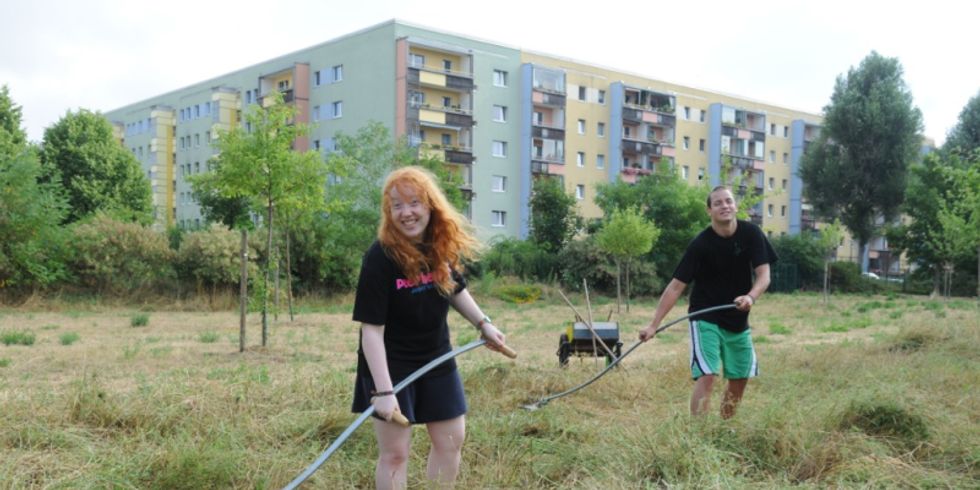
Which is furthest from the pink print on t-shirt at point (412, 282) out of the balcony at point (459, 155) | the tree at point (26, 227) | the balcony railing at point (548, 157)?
the balcony railing at point (548, 157)

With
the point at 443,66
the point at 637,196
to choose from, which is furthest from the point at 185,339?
the point at 443,66

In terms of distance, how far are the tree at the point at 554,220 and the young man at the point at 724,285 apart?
27.6 meters

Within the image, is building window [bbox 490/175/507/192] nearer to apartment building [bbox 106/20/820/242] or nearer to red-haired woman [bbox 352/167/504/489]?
apartment building [bbox 106/20/820/242]

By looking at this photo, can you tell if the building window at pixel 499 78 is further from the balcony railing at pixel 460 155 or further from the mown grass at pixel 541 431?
the mown grass at pixel 541 431

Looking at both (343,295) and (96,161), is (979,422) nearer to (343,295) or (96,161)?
(343,295)

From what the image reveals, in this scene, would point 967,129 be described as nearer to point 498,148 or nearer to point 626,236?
point 498,148

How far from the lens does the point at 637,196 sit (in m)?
31.6

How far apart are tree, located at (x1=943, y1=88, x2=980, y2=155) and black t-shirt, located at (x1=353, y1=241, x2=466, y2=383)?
48.3 metres

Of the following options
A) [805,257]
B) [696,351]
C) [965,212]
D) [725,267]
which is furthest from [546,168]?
[696,351]

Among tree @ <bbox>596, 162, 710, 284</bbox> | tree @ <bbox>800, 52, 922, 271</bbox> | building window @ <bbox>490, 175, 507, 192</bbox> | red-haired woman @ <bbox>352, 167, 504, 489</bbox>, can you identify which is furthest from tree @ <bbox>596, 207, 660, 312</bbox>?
tree @ <bbox>800, 52, 922, 271</bbox>

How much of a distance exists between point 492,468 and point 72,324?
12975mm

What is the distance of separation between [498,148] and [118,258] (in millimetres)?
27226

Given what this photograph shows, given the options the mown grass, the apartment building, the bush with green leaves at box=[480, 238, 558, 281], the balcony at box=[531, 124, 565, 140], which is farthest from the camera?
the balcony at box=[531, 124, 565, 140]

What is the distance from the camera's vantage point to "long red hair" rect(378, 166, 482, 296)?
10.1 feet
